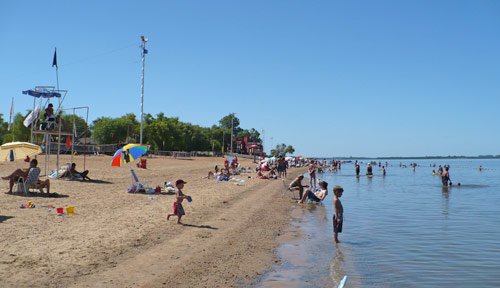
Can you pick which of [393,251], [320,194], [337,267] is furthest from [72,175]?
[393,251]

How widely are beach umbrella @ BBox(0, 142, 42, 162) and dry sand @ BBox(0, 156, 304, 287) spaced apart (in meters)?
2.98

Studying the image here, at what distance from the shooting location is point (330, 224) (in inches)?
425

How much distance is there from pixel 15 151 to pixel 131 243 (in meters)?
9.13

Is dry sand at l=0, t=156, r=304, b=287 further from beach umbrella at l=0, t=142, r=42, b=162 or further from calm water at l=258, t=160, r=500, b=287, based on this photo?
beach umbrella at l=0, t=142, r=42, b=162

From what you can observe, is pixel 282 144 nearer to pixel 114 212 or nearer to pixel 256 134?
pixel 256 134

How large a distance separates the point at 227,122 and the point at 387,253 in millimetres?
134716

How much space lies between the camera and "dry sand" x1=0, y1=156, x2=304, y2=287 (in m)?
5.31

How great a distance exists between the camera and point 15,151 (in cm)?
1355

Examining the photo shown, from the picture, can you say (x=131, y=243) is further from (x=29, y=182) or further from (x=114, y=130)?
(x=114, y=130)

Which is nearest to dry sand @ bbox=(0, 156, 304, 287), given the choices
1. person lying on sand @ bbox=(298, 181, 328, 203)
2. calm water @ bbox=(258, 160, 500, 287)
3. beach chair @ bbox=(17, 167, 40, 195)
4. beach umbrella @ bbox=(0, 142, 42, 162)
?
beach chair @ bbox=(17, 167, 40, 195)

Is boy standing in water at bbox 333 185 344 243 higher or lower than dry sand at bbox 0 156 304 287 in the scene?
higher

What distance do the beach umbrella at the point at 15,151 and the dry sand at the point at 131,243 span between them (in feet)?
9.79

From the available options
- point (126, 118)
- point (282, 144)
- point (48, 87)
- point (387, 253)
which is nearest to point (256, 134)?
point (282, 144)

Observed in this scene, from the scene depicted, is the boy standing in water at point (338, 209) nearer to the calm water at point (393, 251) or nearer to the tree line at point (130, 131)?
the calm water at point (393, 251)
